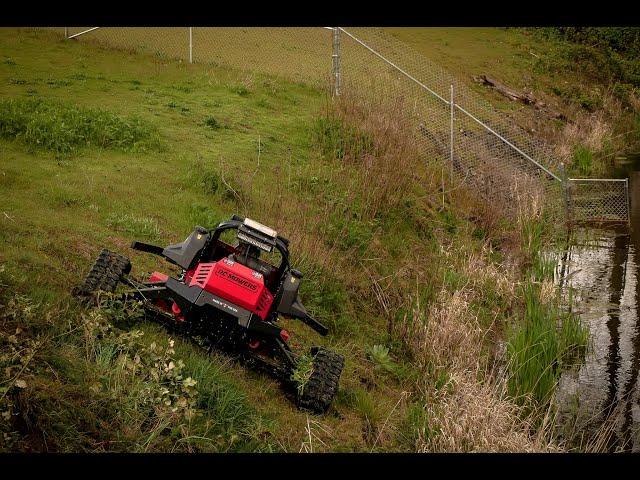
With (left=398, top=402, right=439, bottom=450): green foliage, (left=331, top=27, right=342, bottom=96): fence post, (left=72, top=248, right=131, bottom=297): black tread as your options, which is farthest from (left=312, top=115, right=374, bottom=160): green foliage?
(left=72, top=248, right=131, bottom=297): black tread

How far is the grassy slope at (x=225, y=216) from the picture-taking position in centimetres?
698

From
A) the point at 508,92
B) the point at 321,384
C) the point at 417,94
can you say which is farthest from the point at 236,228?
the point at 508,92

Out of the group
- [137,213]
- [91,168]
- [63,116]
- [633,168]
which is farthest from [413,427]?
[633,168]

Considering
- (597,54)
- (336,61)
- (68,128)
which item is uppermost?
(336,61)

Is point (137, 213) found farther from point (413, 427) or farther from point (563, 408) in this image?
point (563, 408)

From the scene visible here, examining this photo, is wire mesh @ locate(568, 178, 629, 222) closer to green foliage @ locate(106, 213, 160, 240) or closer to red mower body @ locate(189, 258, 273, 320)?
green foliage @ locate(106, 213, 160, 240)

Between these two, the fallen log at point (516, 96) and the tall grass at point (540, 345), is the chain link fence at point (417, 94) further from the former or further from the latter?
the tall grass at point (540, 345)

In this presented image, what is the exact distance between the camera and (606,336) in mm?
11781

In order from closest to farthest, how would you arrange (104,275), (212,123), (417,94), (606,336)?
1. (104,275)
2. (606,336)
3. (212,123)
4. (417,94)

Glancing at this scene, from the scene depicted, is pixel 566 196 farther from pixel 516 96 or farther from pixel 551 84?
pixel 551 84

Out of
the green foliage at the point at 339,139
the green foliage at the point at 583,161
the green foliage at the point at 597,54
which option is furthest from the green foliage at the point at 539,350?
the green foliage at the point at 597,54

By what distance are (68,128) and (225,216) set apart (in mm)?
3047
